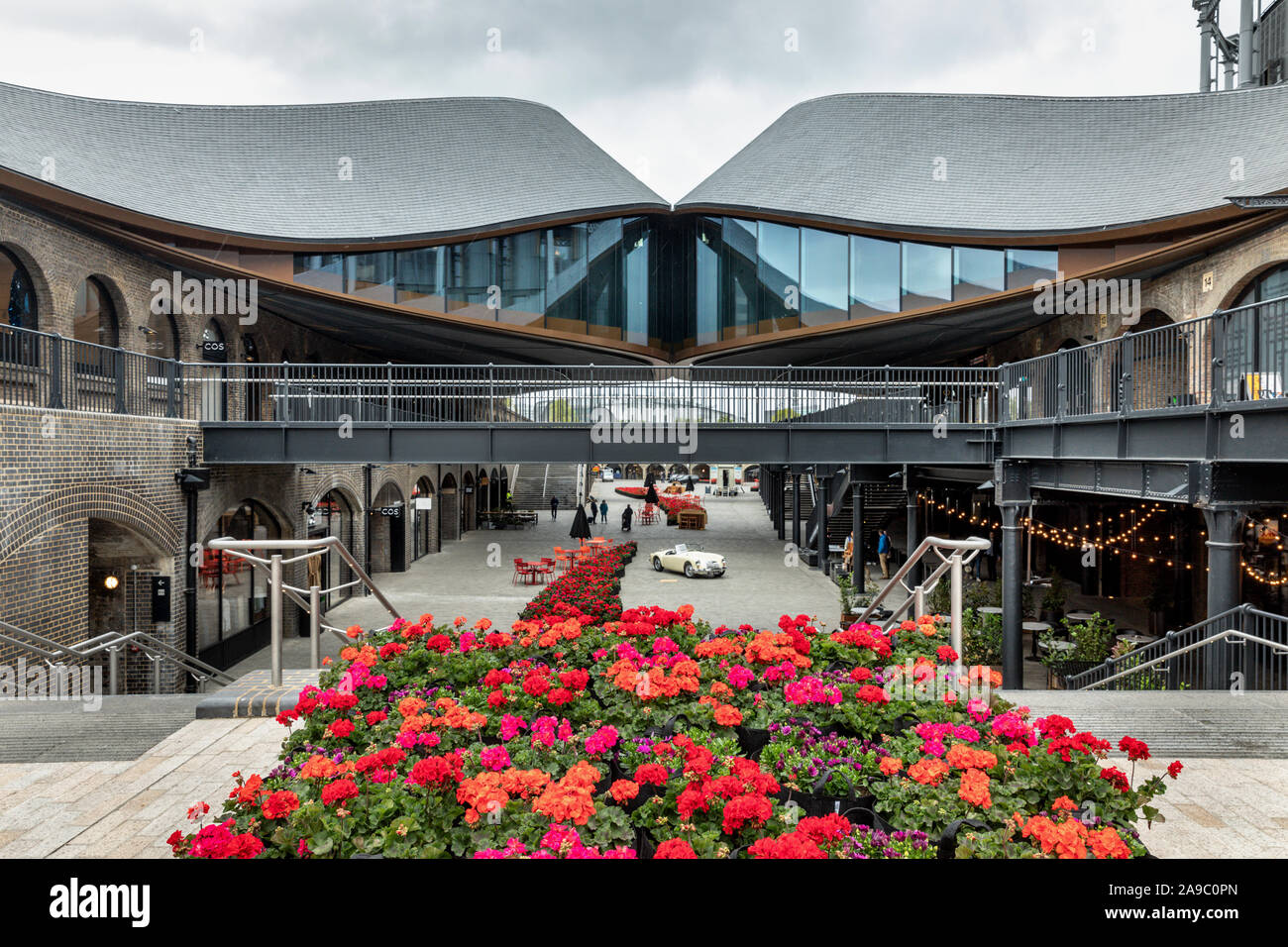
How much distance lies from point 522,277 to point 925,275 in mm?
12705

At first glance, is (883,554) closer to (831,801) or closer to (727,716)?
(727,716)

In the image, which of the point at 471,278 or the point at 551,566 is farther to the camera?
the point at 551,566

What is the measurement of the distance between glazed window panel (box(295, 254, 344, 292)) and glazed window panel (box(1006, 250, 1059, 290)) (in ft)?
62.3

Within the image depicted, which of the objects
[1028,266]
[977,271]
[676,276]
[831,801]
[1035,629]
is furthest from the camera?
[676,276]

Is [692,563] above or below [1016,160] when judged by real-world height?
below

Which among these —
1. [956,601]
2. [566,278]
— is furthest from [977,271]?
[956,601]

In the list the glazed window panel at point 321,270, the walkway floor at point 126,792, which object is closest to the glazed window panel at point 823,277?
the glazed window panel at point 321,270

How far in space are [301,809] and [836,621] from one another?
15468 millimetres

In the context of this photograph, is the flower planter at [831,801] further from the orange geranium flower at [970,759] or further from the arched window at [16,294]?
the arched window at [16,294]

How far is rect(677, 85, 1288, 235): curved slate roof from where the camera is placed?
1777 centimetres

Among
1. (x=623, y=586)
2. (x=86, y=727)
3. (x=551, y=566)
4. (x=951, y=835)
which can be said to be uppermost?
(x=951, y=835)

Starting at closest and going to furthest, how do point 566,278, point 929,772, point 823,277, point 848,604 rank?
point 929,772
point 848,604
point 823,277
point 566,278

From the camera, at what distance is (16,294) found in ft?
40.2
